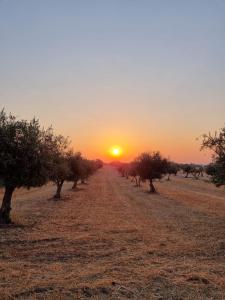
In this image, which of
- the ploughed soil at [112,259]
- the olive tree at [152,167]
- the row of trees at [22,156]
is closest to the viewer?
the ploughed soil at [112,259]

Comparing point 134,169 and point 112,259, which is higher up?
point 134,169

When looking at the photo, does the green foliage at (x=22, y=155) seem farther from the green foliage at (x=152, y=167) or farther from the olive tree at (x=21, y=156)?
the green foliage at (x=152, y=167)

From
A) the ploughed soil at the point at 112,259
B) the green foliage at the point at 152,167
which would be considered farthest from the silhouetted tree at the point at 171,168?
the ploughed soil at the point at 112,259

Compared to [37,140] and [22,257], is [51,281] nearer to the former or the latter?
[22,257]

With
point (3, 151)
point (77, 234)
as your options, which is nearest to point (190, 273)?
point (77, 234)

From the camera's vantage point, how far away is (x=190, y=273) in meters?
14.1

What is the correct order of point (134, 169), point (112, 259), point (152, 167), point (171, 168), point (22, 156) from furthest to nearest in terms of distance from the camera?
point (171, 168), point (134, 169), point (152, 167), point (22, 156), point (112, 259)

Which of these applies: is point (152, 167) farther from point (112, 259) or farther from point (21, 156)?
point (112, 259)

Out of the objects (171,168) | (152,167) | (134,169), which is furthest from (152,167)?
(171,168)

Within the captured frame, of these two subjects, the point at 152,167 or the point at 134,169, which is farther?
the point at 134,169

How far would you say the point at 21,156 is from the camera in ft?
86.7

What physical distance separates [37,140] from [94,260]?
1254 centimetres

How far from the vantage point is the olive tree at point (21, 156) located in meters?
26.1

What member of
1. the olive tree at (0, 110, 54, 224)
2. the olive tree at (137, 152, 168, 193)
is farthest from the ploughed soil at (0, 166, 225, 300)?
the olive tree at (137, 152, 168, 193)
